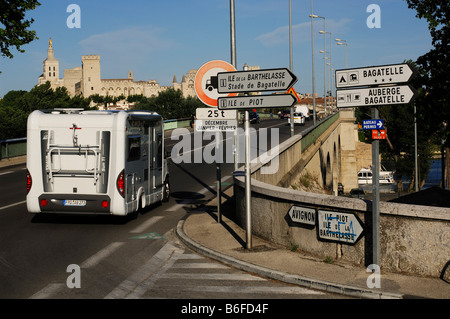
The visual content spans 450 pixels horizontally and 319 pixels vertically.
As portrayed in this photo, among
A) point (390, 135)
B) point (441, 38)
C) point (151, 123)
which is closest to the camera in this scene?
point (151, 123)

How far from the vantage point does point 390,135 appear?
81.3 meters

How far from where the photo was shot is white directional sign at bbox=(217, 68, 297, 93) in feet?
30.3

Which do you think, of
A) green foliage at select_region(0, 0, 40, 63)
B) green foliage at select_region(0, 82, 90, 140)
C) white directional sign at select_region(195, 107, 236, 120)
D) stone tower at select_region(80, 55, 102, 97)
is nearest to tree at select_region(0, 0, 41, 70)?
green foliage at select_region(0, 0, 40, 63)

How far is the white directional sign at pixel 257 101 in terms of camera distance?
9227 mm

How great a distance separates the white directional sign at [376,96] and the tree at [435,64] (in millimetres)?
19151

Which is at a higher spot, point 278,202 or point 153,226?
point 278,202

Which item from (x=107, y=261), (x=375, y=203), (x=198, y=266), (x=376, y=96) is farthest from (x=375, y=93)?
(x=107, y=261)

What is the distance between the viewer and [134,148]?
12.7 m

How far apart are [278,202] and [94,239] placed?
3948mm

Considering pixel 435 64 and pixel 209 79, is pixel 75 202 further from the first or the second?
pixel 435 64

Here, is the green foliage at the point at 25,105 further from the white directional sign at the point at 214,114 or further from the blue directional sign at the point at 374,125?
the blue directional sign at the point at 374,125

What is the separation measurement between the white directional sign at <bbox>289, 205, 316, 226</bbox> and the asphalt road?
4.99 feet

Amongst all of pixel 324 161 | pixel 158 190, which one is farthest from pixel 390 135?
pixel 158 190
